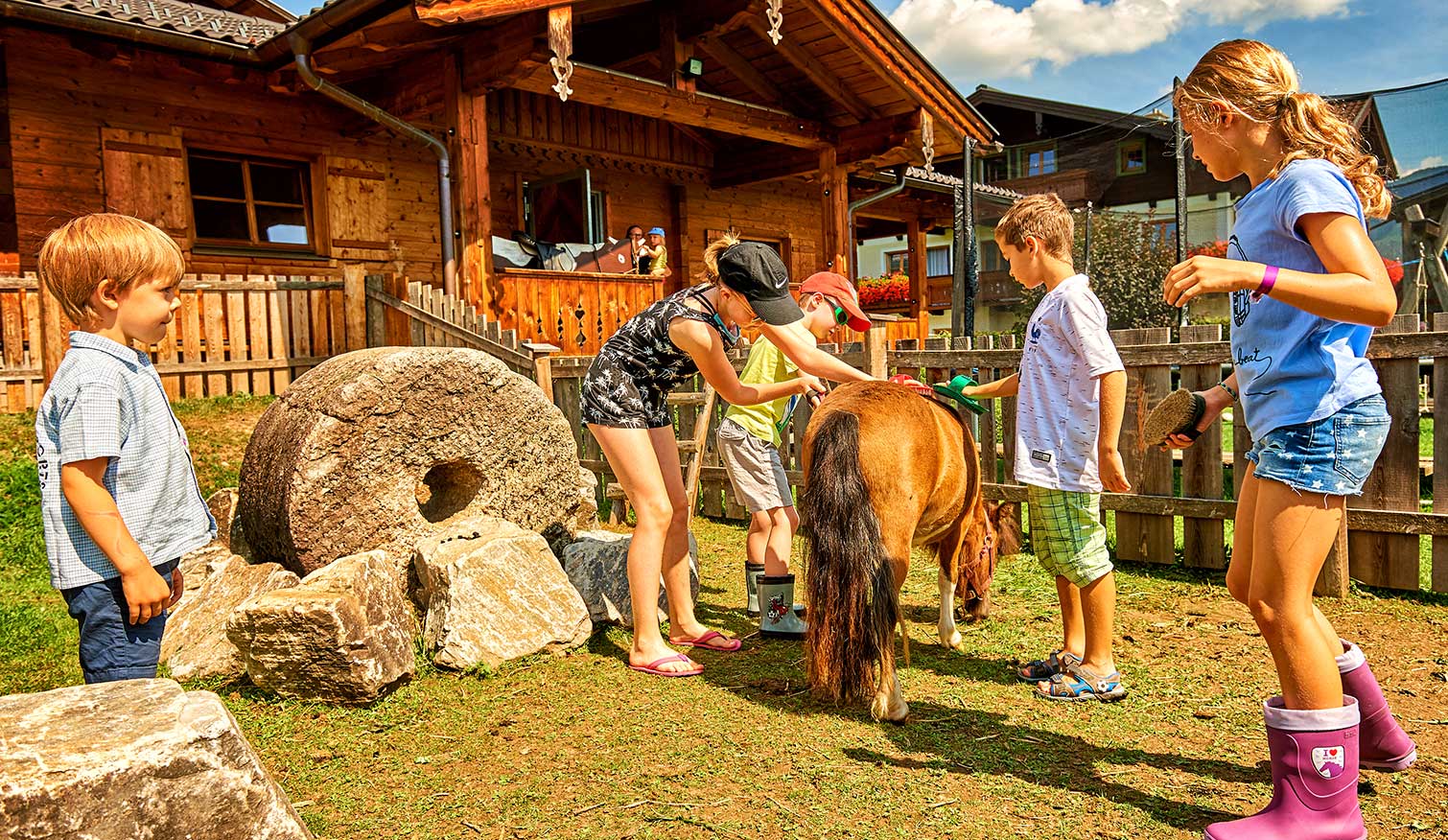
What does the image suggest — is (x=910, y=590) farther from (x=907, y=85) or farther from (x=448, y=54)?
(x=907, y=85)

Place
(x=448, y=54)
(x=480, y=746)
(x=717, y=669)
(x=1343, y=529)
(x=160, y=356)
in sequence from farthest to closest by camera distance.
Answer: (x=448, y=54) < (x=160, y=356) < (x=1343, y=529) < (x=717, y=669) < (x=480, y=746)

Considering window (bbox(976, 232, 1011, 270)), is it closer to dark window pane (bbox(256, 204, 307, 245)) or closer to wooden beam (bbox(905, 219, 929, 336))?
wooden beam (bbox(905, 219, 929, 336))

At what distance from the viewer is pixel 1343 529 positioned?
500cm

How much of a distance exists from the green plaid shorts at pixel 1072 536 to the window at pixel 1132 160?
27.0 meters

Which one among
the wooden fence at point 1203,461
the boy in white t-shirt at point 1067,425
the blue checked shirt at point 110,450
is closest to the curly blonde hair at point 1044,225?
the boy in white t-shirt at point 1067,425

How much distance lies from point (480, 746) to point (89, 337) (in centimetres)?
175

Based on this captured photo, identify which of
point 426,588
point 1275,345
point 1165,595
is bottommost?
point 1165,595

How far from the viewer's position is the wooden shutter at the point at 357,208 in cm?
1155

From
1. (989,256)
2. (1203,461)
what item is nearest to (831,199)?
(1203,461)

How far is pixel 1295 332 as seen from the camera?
2.21m

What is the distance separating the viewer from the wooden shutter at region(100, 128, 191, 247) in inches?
392

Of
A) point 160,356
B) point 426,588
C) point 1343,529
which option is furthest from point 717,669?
point 160,356

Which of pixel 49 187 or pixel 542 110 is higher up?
pixel 542 110

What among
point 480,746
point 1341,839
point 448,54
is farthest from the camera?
point 448,54
